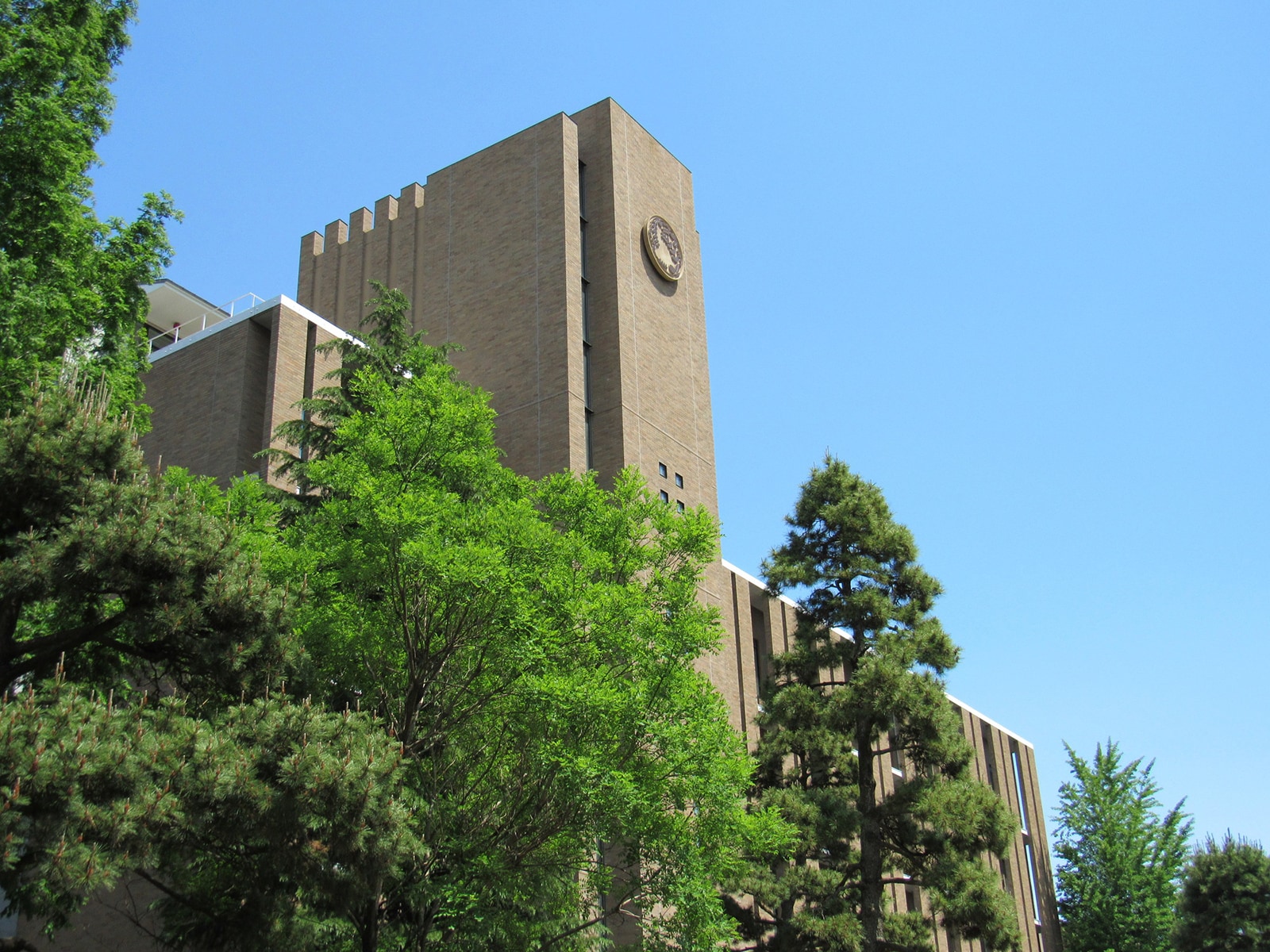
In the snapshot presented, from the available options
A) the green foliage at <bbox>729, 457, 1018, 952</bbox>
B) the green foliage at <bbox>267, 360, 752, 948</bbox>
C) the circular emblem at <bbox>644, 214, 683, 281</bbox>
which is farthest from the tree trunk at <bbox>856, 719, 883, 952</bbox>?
the circular emblem at <bbox>644, 214, 683, 281</bbox>

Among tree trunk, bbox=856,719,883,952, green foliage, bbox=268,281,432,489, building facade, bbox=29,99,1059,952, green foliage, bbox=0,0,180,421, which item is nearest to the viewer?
green foliage, bbox=0,0,180,421

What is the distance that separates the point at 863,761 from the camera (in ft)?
79.6

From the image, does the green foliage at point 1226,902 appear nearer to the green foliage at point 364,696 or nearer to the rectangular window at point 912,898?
the rectangular window at point 912,898

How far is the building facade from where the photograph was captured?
29.3m

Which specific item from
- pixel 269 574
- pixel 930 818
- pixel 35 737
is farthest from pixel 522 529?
pixel 930 818

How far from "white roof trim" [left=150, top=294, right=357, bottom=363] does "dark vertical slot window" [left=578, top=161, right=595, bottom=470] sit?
5.76 meters

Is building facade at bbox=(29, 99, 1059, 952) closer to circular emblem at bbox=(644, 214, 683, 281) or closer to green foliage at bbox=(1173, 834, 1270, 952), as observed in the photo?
circular emblem at bbox=(644, 214, 683, 281)

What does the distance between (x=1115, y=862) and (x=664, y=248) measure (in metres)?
32.3

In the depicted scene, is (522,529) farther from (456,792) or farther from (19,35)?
(19,35)

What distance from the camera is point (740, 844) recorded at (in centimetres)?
1938

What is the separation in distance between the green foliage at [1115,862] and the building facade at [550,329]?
21.8m

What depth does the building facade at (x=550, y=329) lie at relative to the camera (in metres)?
29.3

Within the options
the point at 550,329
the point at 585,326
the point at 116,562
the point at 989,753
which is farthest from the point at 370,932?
the point at 989,753

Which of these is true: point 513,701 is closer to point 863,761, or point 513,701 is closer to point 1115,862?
point 863,761
